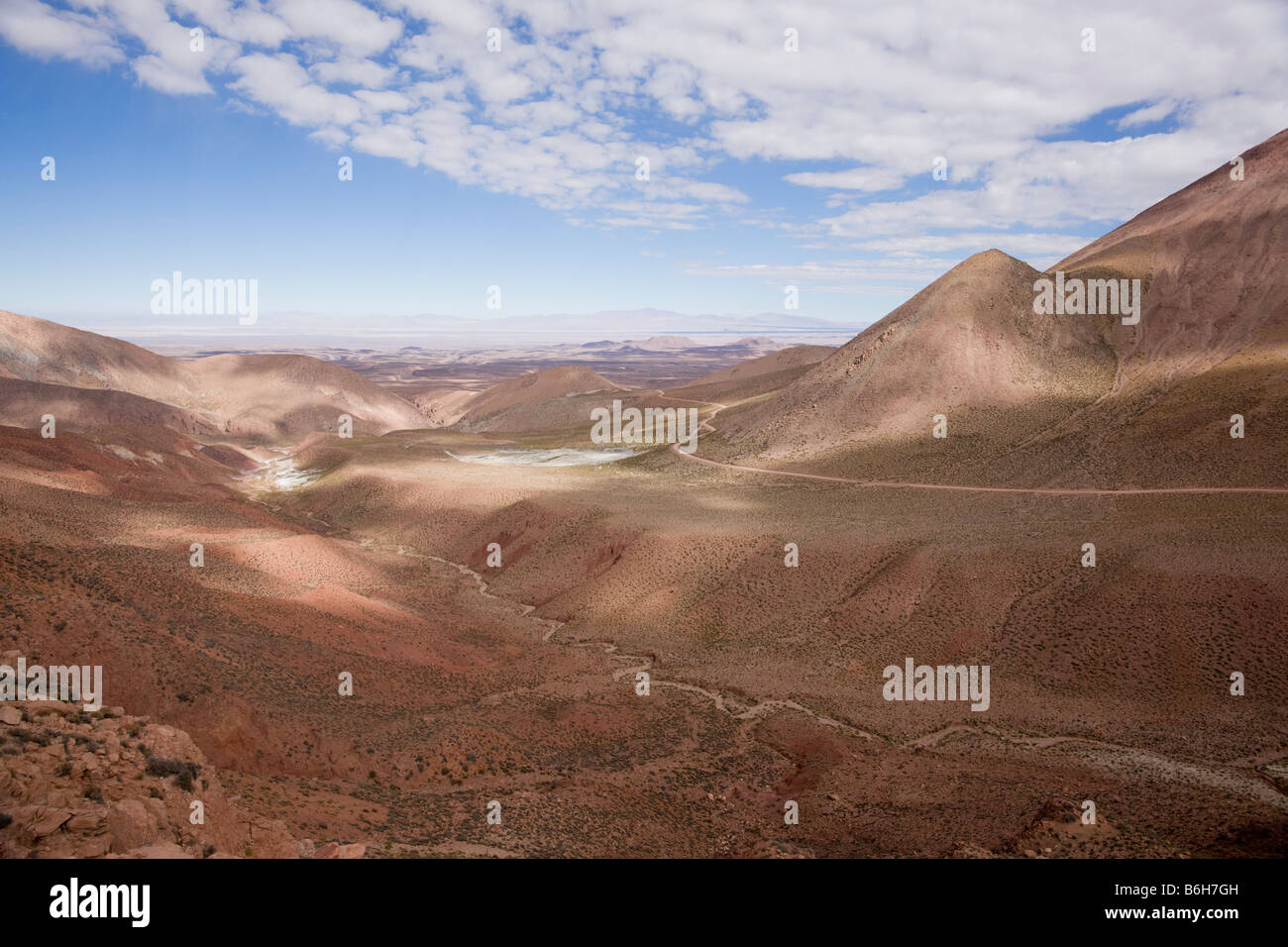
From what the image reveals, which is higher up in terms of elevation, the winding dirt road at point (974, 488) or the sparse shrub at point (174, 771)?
the winding dirt road at point (974, 488)

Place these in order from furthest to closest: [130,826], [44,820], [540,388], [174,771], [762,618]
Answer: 1. [540,388]
2. [762,618]
3. [174,771]
4. [130,826]
5. [44,820]

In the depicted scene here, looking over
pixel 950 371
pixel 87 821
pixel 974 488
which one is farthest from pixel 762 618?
pixel 950 371

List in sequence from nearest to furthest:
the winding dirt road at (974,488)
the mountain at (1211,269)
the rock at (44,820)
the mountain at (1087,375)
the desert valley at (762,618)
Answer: the rock at (44,820), the desert valley at (762,618), the winding dirt road at (974,488), the mountain at (1087,375), the mountain at (1211,269)

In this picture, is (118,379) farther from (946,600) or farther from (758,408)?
(946,600)

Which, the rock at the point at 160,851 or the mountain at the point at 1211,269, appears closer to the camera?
the rock at the point at 160,851

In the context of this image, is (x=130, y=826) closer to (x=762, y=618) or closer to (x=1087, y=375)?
(x=762, y=618)

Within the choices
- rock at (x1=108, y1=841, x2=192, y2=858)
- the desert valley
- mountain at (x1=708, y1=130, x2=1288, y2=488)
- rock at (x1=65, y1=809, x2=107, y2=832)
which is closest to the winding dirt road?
the desert valley

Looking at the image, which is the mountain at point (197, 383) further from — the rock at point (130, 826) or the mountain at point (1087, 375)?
the rock at point (130, 826)

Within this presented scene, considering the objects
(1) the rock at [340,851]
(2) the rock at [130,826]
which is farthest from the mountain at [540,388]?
(2) the rock at [130,826]
